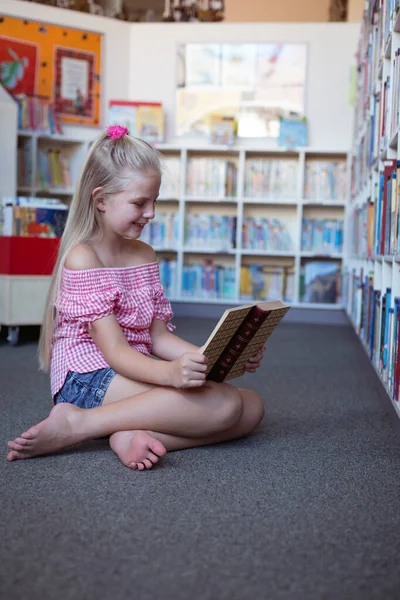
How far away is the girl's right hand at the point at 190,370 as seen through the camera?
1460mm

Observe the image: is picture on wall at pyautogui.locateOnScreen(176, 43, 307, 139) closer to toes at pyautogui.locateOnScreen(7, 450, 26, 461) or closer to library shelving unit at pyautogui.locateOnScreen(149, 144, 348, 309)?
library shelving unit at pyautogui.locateOnScreen(149, 144, 348, 309)

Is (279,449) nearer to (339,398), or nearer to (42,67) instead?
(339,398)

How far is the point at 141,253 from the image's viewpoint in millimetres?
1832

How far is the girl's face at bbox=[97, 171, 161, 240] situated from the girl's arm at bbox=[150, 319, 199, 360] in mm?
270

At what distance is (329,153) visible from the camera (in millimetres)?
5289

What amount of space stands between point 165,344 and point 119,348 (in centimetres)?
24

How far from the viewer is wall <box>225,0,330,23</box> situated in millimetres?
7805

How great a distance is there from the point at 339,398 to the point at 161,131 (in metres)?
3.27

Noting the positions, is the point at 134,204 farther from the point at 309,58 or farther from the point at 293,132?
the point at 309,58

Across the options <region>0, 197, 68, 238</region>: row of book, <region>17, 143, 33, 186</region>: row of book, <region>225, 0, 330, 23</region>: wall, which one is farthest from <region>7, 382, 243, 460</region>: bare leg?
<region>225, 0, 330, 23</region>: wall

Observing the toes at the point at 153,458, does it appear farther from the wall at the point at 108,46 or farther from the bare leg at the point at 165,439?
the wall at the point at 108,46

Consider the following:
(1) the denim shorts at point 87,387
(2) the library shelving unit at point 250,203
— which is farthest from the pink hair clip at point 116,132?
(2) the library shelving unit at point 250,203

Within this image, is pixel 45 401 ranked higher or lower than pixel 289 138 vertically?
lower

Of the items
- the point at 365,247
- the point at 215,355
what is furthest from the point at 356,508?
the point at 365,247
